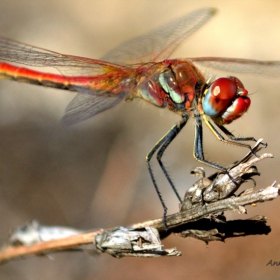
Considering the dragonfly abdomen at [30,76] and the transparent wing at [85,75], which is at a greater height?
the dragonfly abdomen at [30,76]

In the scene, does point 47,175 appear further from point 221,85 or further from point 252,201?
point 252,201

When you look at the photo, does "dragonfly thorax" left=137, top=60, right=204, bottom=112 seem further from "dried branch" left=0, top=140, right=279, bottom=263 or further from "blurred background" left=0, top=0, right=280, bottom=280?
"dried branch" left=0, top=140, right=279, bottom=263

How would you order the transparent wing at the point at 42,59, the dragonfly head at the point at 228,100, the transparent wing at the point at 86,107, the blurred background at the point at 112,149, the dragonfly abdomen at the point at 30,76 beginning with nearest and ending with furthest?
the dragonfly head at the point at 228,100
the transparent wing at the point at 86,107
the transparent wing at the point at 42,59
the dragonfly abdomen at the point at 30,76
the blurred background at the point at 112,149

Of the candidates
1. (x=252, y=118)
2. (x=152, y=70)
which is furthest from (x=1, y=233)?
(x=252, y=118)

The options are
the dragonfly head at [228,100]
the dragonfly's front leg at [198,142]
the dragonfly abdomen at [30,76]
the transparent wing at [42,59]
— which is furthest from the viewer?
the dragonfly abdomen at [30,76]

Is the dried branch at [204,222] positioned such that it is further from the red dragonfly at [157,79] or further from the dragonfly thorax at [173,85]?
the dragonfly thorax at [173,85]

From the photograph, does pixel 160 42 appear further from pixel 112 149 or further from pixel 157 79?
pixel 112 149

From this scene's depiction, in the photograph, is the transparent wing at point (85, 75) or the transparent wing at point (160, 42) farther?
the transparent wing at point (160, 42)

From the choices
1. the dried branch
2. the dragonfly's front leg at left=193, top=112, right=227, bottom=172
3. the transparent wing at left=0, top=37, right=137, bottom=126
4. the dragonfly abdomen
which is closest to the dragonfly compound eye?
the dragonfly's front leg at left=193, top=112, right=227, bottom=172

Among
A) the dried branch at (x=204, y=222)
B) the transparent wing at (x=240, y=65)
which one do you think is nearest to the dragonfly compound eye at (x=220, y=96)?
the transparent wing at (x=240, y=65)
